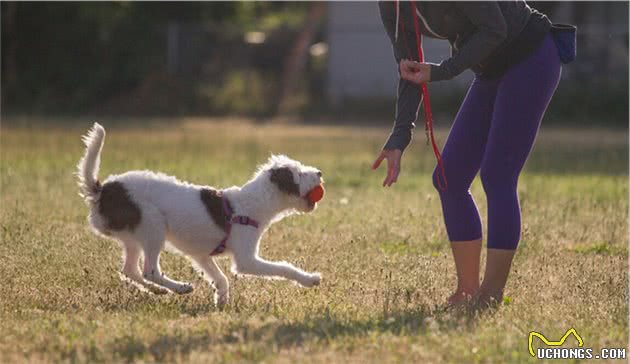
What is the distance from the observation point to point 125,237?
698cm

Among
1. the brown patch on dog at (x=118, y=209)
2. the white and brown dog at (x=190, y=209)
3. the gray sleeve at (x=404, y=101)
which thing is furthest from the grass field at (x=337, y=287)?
the gray sleeve at (x=404, y=101)

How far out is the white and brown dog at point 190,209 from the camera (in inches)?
271

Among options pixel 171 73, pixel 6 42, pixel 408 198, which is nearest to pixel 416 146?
pixel 408 198

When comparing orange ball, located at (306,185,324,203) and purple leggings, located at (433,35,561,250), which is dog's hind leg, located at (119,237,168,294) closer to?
orange ball, located at (306,185,324,203)

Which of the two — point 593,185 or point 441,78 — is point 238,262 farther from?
point 593,185

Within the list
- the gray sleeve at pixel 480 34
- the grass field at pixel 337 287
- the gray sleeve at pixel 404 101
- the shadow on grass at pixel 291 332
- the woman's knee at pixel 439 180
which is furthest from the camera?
the woman's knee at pixel 439 180

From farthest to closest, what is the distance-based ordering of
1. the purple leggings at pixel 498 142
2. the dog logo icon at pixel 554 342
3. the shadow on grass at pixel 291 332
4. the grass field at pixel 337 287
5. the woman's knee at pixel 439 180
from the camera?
1. the woman's knee at pixel 439 180
2. the purple leggings at pixel 498 142
3. the dog logo icon at pixel 554 342
4. the grass field at pixel 337 287
5. the shadow on grass at pixel 291 332

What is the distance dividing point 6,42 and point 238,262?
28.1 meters

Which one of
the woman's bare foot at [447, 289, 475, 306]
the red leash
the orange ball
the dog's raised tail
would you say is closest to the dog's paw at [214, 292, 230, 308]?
the orange ball

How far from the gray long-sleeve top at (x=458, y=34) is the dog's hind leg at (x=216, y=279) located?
1.26m

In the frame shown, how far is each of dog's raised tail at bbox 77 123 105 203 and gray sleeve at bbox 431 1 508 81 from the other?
6.52 feet

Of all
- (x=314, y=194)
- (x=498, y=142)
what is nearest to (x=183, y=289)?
(x=314, y=194)

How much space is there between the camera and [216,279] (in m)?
7.10

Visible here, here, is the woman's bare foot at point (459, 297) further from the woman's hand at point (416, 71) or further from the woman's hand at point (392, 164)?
the woman's hand at point (416, 71)
